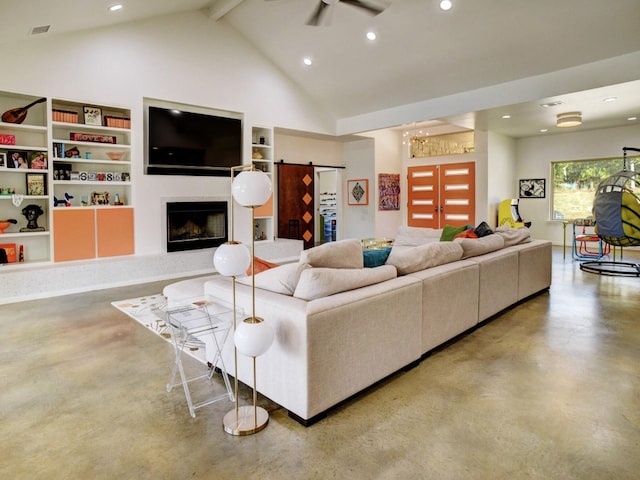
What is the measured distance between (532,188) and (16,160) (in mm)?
10570

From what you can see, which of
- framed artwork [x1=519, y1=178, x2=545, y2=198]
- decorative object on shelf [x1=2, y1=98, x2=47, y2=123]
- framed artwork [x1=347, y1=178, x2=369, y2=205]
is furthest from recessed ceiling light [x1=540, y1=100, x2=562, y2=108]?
decorative object on shelf [x1=2, y1=98, x2=47, y2=123]

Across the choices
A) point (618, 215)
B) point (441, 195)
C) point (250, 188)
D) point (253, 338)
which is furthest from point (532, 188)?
point (253, 338)

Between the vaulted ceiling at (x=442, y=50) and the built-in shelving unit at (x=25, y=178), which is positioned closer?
the vaulted ceiling at (x=442, y=50)

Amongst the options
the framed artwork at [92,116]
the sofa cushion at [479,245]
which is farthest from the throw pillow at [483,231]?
the framed artwork at [92,116]

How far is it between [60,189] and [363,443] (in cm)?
575

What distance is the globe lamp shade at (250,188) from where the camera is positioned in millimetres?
2090

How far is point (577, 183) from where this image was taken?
9875 mm

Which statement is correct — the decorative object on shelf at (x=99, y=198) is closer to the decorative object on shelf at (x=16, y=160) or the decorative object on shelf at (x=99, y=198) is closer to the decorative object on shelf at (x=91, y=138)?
the decorative object on shelf at (x=91, y=138)

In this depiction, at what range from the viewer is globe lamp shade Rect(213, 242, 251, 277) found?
220 centimetres

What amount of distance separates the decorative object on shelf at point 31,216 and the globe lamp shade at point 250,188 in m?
4.77

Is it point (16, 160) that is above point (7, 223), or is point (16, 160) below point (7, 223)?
above

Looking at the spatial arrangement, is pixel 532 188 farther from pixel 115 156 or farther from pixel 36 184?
pixel 36 184

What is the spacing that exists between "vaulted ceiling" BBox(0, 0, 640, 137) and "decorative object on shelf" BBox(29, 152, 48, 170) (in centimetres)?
135

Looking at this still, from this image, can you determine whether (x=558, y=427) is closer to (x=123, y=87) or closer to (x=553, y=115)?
(x=123, y=87)
